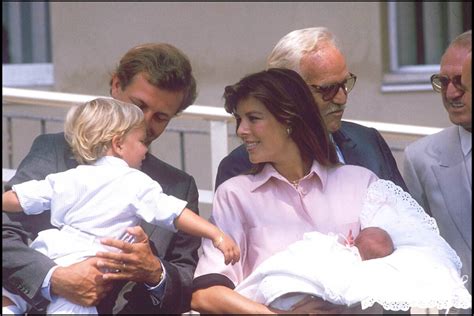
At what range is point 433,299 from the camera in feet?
13.1

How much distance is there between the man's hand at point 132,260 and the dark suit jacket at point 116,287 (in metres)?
0.08

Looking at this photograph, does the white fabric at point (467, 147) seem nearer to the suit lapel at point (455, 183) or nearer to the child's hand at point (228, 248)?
the suit lapel at point (455, 183)

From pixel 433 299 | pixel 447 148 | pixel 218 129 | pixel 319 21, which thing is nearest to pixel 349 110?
pixel 319 21

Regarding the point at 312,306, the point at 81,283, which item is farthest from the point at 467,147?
the point at 81,283

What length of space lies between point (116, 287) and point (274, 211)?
53cm

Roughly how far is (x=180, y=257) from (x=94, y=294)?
37 centimetres

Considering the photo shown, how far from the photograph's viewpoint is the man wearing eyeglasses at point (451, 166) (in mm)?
4441

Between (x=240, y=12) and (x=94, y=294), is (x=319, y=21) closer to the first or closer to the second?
(x=240, y=12)

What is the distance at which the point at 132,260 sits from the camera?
4.05 metres

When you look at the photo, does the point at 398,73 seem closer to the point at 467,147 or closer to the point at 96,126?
the point at 467,147

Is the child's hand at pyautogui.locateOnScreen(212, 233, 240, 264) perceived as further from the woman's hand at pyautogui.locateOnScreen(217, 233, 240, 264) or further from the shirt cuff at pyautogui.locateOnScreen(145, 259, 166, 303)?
the shirt cuff at pyautogui.locateOnScreen(145, 259, 166, 303)

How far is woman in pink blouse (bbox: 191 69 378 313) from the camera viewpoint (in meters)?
4.14

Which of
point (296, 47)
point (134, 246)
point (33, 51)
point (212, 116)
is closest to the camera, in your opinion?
point (134, 246)

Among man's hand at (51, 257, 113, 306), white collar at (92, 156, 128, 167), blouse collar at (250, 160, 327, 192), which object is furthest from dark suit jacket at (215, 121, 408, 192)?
man's hand at (51, 257, 113, 306)
